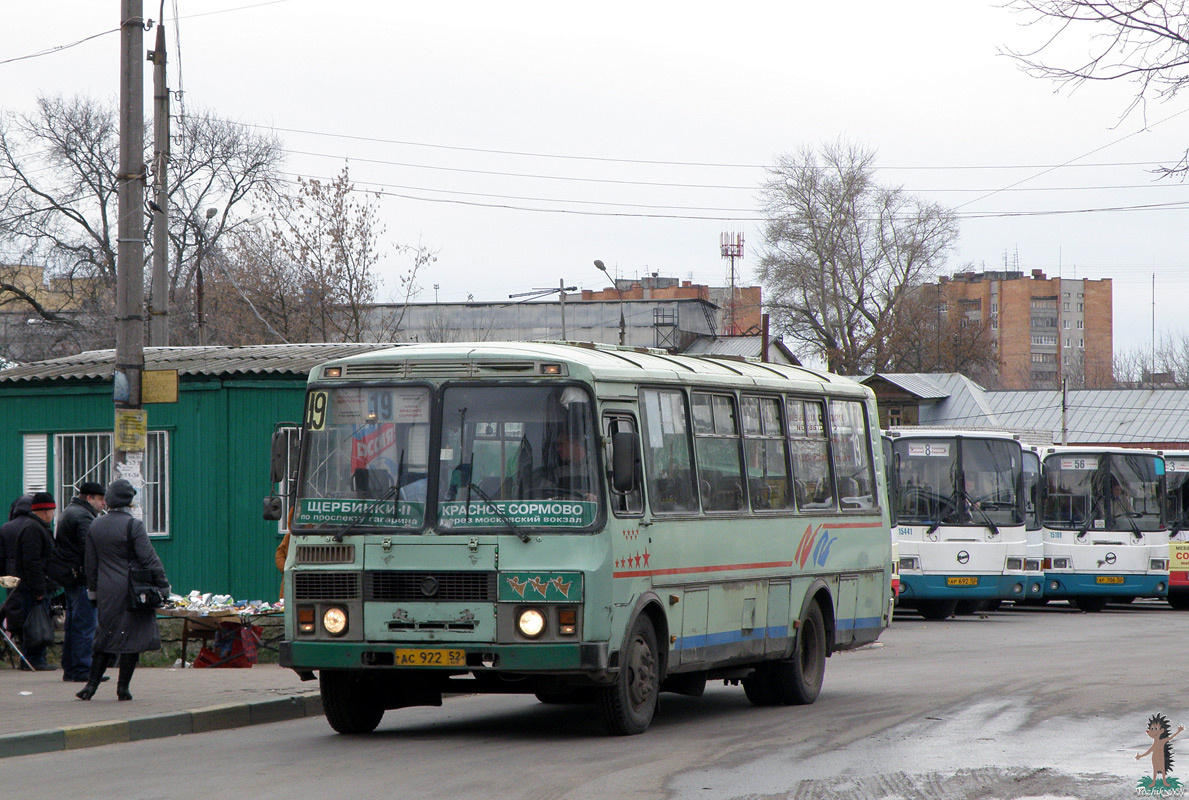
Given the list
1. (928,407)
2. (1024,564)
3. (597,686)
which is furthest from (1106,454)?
(928,407)

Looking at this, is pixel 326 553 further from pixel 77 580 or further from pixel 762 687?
pixel 77 580

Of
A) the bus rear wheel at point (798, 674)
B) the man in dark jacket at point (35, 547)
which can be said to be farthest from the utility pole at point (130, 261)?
the bus rear wheel at point (798, 674)

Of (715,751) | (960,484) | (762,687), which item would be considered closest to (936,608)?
(960,484)

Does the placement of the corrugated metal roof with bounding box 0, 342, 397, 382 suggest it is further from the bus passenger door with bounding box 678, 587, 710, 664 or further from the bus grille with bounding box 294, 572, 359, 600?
the bus grille with bounding box 294, 572, 359, 600

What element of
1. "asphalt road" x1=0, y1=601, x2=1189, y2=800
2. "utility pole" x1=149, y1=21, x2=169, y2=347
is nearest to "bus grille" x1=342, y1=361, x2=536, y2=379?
"asphalt road" x1=0, y1=601, x2=1189, y2=800

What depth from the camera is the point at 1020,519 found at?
26656 mm

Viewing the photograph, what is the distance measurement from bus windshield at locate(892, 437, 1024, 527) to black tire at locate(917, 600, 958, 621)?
177 centimetres

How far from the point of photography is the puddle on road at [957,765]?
27.5ft

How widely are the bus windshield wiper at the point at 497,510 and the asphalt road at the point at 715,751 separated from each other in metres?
1.40

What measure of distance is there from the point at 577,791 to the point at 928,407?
244ft

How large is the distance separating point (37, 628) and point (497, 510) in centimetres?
696

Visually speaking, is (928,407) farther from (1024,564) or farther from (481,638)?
(481,638)

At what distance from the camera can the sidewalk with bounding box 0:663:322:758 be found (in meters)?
10.7

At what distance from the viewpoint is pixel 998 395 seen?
3356 inches
